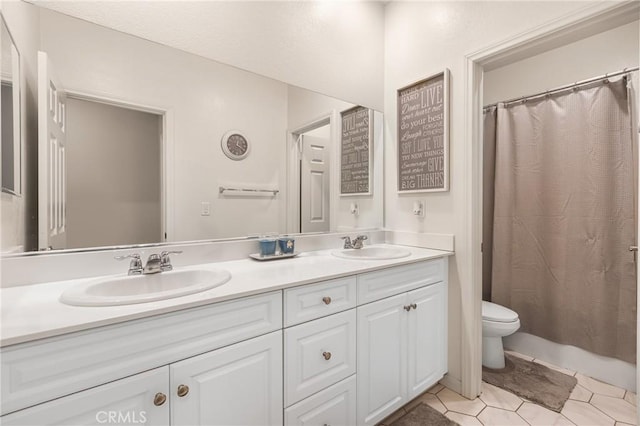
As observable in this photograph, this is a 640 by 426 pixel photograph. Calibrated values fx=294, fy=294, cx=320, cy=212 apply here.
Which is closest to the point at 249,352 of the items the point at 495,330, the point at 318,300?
the point at 318,300

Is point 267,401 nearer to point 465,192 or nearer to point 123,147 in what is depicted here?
point 123,147

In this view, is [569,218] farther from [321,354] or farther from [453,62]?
[321,354]

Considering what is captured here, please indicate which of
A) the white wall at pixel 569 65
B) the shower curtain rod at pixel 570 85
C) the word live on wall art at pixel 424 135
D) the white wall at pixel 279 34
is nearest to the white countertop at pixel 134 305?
the word live on wall art at pixel 424 135

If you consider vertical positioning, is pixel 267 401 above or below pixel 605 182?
below

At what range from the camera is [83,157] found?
1.18m

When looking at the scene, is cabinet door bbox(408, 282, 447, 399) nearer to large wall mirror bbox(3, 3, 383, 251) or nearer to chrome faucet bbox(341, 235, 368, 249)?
chrome faucet bbox(341, 235, 368, 249)

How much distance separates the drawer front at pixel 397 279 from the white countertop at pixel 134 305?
5 centimetres

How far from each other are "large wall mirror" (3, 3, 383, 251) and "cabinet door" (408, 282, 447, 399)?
0.78 meters

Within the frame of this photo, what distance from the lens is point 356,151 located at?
2.14 meters

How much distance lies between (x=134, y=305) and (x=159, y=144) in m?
0.82

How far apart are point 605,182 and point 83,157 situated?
2.87m

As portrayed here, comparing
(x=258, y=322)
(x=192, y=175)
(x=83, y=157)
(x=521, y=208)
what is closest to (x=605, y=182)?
(x=521, y=208)

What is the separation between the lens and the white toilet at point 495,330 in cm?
193

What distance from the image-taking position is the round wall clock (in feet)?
5.03
